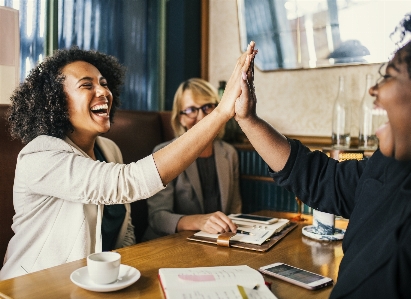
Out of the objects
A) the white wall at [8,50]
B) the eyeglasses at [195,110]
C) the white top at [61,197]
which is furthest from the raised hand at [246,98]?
the white wall at [8,50]

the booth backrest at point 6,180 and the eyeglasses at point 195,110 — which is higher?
the eyeglasses at point 195,110

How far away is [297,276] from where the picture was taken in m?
1.08

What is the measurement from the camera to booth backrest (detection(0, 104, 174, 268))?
168 cm

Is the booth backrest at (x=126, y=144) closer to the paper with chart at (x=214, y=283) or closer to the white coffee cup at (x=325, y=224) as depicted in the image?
the paper with chart at (x=214, y=283)

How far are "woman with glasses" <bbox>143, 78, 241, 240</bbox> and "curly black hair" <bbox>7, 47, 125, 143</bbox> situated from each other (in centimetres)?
63

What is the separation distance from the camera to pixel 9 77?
2.03 meters

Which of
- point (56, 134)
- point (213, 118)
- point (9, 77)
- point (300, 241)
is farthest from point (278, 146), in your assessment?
point (9, 77)

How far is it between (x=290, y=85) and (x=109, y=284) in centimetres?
206

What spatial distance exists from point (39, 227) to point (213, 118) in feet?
2.49

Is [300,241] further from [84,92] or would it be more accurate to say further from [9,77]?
[9,77]

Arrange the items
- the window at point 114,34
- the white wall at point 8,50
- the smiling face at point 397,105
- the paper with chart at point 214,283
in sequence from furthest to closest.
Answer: the window at point 114,34 → the white wall at point 8,50 → the paper with chart at point 214,283 → the smiling face at point 397,105

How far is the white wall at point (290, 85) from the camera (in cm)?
248

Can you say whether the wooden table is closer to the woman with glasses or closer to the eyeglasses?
the woman with glasses

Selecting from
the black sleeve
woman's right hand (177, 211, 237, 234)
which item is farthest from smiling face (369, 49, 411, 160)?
woman's right hand (177, 211, 237, 234)
